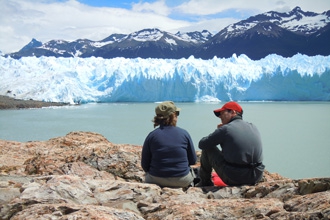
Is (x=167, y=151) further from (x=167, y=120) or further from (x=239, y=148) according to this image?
A: (x=239, y=148)

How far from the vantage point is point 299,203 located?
187 centimetres

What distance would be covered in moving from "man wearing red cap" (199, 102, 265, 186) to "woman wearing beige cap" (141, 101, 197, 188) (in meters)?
0.16

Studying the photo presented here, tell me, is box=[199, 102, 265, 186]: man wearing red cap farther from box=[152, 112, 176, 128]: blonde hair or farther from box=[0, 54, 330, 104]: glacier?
box=[0, 54, 330, 104]: glacier

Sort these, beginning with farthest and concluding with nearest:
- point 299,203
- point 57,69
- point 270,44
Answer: point 270,44
point 57,69
point 299,203

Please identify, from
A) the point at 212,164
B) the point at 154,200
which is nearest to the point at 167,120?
the point at 212,164

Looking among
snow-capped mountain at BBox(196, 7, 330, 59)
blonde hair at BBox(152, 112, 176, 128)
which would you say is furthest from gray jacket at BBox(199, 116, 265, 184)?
snow-capped mountain at BBox(196, 7, 330, 59)

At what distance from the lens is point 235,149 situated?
250 cm

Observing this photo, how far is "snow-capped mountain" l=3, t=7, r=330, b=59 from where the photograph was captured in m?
82.6

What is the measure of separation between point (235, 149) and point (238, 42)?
93.3m

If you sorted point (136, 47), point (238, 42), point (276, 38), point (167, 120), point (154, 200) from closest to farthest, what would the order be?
point (154, 200) → point (167, 120) → point (276, 38) → point (238, 42) → point (136, 47)

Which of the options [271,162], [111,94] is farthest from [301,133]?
[111,94]

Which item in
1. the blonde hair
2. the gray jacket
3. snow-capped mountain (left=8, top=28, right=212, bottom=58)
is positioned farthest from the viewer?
snow-capped mountain (left=8, top=28, right=212, bottom=58)

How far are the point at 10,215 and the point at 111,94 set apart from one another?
115 ft

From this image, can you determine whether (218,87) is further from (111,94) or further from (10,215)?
(10,215)
